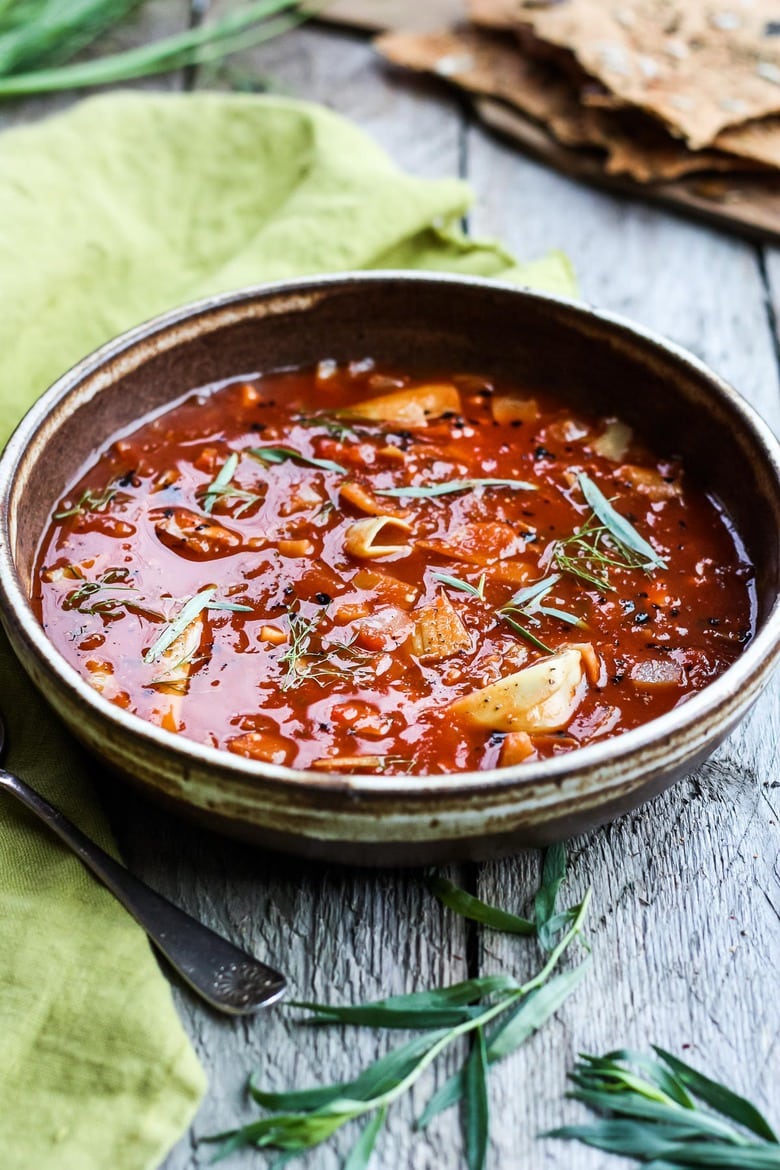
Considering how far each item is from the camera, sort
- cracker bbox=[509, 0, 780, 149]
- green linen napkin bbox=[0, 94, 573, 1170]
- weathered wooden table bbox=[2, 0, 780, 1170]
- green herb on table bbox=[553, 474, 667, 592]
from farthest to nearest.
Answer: cracker bbox=[509, 0, 780, 149]
green linen napkin bbox=[0, 94, 573, 1170]
green herb on table bbox=[553, 474, 667, 592]
weathered wooden table bbox=[2, 0, 780, 1170]

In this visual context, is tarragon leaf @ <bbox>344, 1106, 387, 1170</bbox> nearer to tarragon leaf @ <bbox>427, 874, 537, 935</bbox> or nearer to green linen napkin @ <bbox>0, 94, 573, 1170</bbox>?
tarragon leaf @ <bbox>427, 874, 537, 935</bbox>

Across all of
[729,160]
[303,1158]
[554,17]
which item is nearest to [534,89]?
[554,17]

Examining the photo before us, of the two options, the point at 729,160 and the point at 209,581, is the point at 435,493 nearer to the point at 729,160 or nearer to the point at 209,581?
the point at 209,581

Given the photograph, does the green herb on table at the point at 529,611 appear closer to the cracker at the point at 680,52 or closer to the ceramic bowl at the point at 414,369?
the ceramic bowl at the point at 414,369

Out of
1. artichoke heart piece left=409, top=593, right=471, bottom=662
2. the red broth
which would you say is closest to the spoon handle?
the red broth

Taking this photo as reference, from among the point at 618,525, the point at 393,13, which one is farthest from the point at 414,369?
the point at 393,13

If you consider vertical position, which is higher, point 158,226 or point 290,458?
point 158,226

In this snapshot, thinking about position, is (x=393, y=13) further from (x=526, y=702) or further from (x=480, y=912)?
(x=480, y=912)
